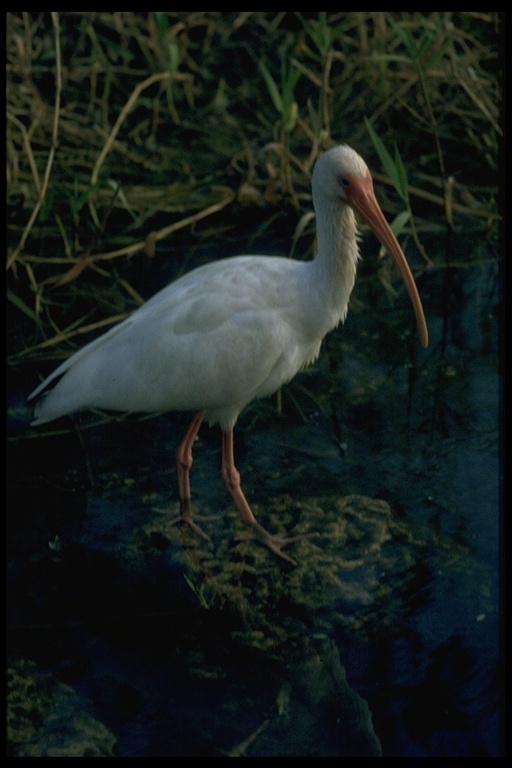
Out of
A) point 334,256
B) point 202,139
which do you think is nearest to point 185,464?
point 334,256

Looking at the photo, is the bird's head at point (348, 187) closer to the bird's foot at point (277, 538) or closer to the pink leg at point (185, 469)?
the pink leg at point (185, 469)

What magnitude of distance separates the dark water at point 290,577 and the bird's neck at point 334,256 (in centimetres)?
96

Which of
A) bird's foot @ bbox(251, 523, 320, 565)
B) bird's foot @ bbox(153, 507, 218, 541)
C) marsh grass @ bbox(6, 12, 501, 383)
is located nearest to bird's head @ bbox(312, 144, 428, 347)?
bird's foot @ bbox(251, 523, 320, 565)

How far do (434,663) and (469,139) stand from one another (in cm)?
479

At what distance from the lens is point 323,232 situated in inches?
208

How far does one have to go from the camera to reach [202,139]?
8742mm

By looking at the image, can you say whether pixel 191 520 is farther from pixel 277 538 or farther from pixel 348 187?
pixel 348 187

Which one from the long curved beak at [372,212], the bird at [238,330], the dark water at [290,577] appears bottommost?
Answer: the dark water at [290,577]

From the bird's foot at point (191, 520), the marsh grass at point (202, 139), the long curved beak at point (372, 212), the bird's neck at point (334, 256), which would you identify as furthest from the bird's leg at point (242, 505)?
the marsh grass at point (202, 139)

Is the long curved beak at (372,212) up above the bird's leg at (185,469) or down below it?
above

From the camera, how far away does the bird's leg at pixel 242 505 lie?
541 centimetres

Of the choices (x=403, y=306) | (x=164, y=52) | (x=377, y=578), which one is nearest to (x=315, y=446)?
(x=377, y=578)

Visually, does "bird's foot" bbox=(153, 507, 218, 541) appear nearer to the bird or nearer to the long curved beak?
the bird

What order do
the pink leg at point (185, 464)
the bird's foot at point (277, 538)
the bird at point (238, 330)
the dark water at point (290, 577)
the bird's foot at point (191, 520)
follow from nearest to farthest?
the dark water at point (290, 577) → the bird at point (238, 330) → the bird's foot at point (277, 538) → the bird's foot at point (191, 520) → the pink leg at point (185, 464)
